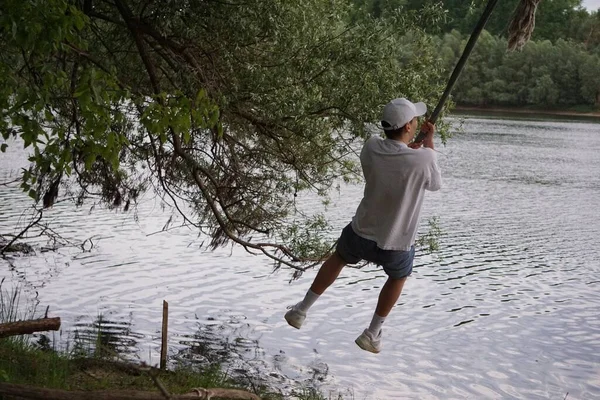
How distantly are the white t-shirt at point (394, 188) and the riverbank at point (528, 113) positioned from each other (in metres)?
62.3

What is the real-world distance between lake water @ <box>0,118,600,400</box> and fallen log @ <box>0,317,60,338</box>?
13.0ft

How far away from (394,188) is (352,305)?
9.95 meters

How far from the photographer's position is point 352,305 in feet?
53.0

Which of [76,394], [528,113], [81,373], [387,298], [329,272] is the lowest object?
[528,113]

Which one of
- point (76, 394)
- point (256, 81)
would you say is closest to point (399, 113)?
point (76, 394)

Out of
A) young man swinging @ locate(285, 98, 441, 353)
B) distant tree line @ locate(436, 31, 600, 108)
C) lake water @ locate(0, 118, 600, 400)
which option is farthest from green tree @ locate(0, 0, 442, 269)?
distant tree line @ locate(436, 31, 600, 108)

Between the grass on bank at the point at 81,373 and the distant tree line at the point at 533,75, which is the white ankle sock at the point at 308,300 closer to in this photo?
the grass on bank at the point at 81,373

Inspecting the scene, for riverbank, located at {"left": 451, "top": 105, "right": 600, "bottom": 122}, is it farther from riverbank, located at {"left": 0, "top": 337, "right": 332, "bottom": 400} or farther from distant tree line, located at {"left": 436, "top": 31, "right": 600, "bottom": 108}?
riverbank, located at {"left": 0, "top": 337, "right": 332, "bottom": 400}

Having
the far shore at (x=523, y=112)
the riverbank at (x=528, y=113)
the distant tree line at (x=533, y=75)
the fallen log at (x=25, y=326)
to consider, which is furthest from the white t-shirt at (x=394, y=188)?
the far shore at (x=523, y=112)

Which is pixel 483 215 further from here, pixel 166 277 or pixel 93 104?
pixel 93 104

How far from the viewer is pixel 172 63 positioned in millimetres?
11234

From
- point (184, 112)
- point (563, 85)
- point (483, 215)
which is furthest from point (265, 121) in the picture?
point (563, 85)

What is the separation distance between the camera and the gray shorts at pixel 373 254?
21.5ft

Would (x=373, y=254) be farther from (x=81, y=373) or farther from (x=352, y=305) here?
(x=352, y=305)
